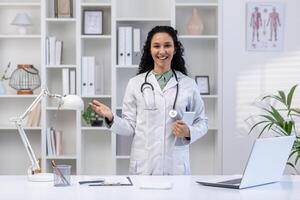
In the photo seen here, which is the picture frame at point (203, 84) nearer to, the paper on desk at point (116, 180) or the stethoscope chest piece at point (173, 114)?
the stethoscope chest piece at point (173, 114)

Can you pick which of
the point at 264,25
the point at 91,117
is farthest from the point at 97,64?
the point at 264,25

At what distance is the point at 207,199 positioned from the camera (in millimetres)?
2188

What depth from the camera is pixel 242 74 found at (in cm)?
449

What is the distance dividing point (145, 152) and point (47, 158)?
158 centimetres

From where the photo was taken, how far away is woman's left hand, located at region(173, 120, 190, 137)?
3082 millimetres

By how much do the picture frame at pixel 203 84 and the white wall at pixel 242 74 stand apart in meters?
0.20

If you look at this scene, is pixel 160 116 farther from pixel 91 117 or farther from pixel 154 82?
pixel 91 117

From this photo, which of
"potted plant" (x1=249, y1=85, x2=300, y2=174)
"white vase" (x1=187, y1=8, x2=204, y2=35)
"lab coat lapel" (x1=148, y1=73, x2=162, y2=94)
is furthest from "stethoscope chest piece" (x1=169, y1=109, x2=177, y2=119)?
"white vase" (x1=187, y1=8, x2=204, y2=35)

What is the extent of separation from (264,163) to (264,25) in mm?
2289

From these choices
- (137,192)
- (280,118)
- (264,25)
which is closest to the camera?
(137,192)

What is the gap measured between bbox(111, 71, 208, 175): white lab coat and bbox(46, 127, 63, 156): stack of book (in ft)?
4.76

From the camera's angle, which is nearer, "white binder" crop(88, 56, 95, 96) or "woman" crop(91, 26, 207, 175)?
"woman" crop(91, 26, 207, 175)

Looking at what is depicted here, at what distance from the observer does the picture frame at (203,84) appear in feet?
15.2

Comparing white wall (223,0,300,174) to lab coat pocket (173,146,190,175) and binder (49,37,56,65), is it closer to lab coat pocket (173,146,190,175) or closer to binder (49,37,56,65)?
lab coat pocket (173,146,190,175)
